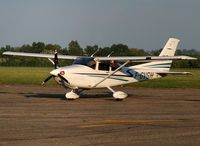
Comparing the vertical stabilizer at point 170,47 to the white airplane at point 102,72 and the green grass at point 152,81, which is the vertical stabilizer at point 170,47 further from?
the green grass at point 152,81

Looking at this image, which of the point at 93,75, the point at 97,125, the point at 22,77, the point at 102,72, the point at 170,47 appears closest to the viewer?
the point at 97,125

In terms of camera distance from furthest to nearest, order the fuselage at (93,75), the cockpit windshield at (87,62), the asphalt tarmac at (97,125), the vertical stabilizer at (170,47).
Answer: the vertical stabilizer at (170,47)
the cockpit windshield at (87,62)
the fuselage at (93,75)
the asphalt tarmac at (97,125)

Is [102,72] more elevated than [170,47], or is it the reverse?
[170,47]

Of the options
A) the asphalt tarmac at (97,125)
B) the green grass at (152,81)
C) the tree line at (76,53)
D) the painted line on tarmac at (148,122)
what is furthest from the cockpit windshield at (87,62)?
the tree line at (76,53)

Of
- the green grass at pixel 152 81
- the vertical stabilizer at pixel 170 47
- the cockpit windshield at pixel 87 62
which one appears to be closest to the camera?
the cockpit windshield at pixel 87 62

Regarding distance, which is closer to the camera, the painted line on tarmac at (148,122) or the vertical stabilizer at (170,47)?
the painted line on tarmac at (148,122)

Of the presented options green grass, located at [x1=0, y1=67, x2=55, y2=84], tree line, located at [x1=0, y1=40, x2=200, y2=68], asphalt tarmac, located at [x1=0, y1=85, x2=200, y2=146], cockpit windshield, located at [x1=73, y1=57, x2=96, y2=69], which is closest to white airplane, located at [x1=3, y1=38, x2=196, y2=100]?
cockpit windshield, located at [x1=73, y1=57, x2=96, y2=69]

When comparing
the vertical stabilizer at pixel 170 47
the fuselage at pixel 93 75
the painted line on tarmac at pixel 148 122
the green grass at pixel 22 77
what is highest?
the vertical stabilizer at pixel 170 47

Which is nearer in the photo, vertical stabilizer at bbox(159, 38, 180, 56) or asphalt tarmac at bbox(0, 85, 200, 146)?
asphalt tarmac at bbox(0, 85, 200, 146)

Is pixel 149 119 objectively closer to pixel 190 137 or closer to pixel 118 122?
pixel 118 122

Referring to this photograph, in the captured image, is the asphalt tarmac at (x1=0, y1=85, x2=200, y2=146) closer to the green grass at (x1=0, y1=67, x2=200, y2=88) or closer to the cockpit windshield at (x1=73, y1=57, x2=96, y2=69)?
the cockpit windshield at (x1=73, y1=57, x2=96, y2=69)

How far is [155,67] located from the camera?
18.8m

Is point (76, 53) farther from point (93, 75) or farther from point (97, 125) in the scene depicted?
point (97, 125)

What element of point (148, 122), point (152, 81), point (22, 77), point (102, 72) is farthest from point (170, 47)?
point (22, 77)
